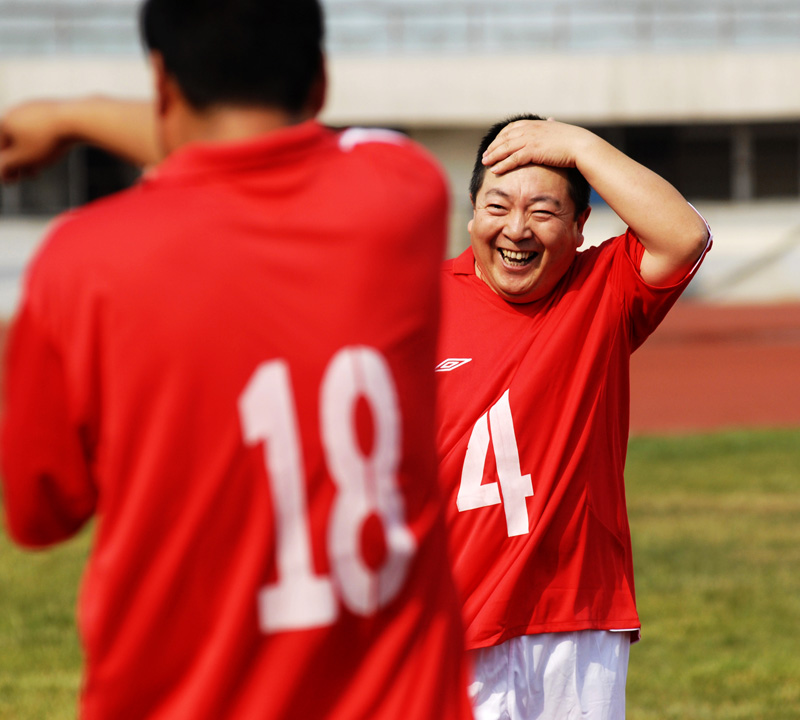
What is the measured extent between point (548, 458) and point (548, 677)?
551 mm

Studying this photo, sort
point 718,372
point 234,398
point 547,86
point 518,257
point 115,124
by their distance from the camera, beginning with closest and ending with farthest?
1. point 234,398
2. point 115,124
3. point 518,257
4. point 718,372
5. point 547,86

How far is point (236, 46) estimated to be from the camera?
1479mm

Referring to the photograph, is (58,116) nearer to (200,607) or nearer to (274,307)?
(274,307)

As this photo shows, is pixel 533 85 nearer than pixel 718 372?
No

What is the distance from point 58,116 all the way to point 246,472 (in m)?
0.64

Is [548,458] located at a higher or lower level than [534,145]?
lower

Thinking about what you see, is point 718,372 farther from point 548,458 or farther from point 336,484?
point 336,484

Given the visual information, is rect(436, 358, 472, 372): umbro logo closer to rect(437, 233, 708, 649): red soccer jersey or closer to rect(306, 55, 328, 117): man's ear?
rect(437, 233, 708, 649): red soccer jersey

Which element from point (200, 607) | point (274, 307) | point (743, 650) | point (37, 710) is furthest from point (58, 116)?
point (743, 650)

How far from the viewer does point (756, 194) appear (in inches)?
1100

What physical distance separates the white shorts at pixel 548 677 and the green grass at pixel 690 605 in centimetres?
219

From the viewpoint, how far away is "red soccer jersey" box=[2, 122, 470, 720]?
56.6 inches

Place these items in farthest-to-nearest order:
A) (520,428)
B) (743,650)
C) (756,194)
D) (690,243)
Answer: (756,194)
(743,650)
(520,428)
(690,243)

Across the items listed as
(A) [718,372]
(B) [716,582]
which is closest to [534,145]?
(B) [716,582]
